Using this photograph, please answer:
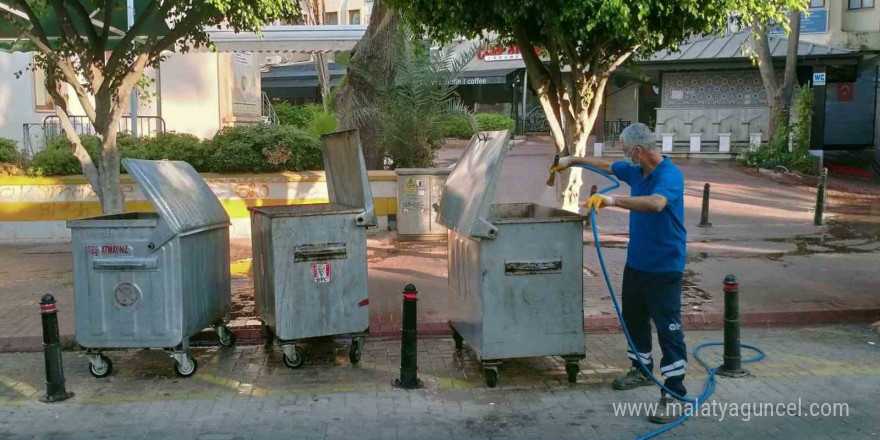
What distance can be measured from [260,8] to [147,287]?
4.22 meters

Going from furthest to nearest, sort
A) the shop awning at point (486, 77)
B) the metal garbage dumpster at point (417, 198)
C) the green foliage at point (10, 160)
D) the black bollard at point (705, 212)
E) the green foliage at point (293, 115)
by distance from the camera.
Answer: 1. the shop awning at point (486, 77)
2. the green foliage at point (293, 115)
3. the black bollard at point (705, 212)
4. the green foliage at point (10, 160)
5. the metal garbage dumpster at point (417, 198)

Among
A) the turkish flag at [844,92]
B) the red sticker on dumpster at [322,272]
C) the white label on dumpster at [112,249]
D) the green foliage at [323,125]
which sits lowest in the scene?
the red sticker on dumpster at [322,272]

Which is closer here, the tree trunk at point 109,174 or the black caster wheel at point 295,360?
the black caster wheel at point 295,360

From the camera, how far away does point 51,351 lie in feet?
19.9

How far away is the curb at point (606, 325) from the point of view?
7.69 m

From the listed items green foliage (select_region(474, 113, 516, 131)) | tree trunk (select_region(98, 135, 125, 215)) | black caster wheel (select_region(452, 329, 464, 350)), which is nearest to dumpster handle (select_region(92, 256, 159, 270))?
black caster wheel (select_region(452, 329, 464, 350))

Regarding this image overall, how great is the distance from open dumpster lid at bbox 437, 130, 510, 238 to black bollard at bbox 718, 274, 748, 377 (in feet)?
6.84

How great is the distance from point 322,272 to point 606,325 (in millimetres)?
3164

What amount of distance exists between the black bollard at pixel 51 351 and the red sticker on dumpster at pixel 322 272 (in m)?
1.98

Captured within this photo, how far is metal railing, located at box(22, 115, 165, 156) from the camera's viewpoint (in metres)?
16.4

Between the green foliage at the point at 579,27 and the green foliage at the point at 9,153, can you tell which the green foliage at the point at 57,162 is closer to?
the green foliage at the point at 9,153

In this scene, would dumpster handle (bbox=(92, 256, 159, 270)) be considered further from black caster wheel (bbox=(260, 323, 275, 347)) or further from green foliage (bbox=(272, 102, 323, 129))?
green foliage (bbox=(272, 102, 323, 129))

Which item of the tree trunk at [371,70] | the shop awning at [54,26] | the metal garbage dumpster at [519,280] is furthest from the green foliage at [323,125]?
the metal garbage dumpster at [519,280]

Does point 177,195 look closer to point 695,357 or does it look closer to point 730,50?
point 695,357
